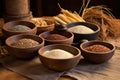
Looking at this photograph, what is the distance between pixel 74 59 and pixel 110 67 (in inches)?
7.3

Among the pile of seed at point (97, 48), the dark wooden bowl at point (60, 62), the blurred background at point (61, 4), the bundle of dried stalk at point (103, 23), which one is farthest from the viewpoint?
the blurred background at point (61, 4)

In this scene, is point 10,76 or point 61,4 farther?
point 61,4

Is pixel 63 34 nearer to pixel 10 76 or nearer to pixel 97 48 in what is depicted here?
pixel 97 48

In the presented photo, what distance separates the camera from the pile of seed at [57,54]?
1.01m

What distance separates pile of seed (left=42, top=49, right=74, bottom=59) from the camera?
1010mm

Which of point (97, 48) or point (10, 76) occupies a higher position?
point (97, 48)

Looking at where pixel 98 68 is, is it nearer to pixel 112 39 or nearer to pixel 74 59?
pixel 74 59

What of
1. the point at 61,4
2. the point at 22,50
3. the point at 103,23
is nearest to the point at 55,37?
the point at 22,50

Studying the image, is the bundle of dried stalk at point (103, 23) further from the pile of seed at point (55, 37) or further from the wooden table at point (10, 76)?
the wooden table at point (10, 76)

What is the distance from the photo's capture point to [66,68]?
3.32 feet

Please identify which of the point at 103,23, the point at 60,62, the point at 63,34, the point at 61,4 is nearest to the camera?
the point at 60,62

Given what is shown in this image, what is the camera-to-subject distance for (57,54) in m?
1.02

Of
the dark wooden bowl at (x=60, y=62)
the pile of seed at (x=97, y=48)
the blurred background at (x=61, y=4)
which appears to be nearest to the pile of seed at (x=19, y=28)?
the dark wooden bowl at (x=60, y=62)

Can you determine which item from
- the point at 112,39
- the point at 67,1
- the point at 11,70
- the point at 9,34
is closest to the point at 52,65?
the point at 11,70
